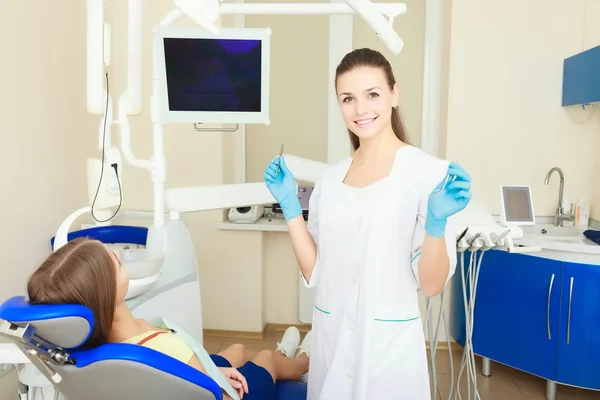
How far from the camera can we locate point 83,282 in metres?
1.03


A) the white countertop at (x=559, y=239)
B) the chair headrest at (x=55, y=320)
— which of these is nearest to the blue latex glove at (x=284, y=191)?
the chair headrest at (x=55, y=320)

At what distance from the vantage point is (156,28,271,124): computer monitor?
159 cm

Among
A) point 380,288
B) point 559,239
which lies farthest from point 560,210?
point 380,288

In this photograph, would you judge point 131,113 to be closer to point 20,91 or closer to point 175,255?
point 175,255

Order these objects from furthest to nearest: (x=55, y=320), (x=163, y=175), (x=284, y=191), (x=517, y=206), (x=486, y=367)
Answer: (x=486, y=367), (x=517, y=206), (x=163, y=175), (x=284, y=191), (x=55, y=320)

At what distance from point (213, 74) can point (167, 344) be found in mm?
887

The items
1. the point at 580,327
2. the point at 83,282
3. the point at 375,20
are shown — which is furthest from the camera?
the point at 580,327

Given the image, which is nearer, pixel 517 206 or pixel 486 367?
pixel 517 206

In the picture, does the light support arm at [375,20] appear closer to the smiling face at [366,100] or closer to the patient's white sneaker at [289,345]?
the smiling face at [366,100]

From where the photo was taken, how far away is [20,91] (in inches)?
82.7

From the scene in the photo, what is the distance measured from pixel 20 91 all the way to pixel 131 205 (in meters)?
1.10

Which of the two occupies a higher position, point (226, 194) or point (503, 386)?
point (226, 194)

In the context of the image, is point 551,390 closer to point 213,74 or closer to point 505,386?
point 505,386

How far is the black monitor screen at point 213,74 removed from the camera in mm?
1604
